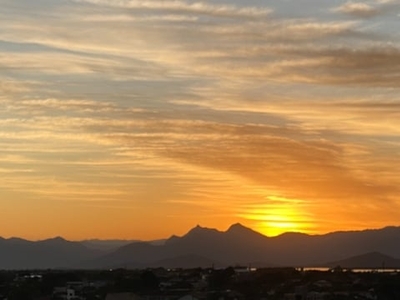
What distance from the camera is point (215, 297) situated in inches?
2306

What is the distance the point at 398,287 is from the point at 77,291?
23.6 metres

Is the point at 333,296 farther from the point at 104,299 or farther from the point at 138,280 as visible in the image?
the point at 138,280

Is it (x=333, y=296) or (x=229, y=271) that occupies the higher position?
(x=229, y=271)

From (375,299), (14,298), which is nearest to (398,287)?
(375,299)

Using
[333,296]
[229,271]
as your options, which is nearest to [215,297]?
[333,296]

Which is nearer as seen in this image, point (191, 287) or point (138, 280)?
point (191, 287)

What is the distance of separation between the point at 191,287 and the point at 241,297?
15356mm

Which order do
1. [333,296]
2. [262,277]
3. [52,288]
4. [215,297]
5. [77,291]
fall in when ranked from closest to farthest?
[333,296] → [215,297] → [77,291] → [52,288] → [262,277]

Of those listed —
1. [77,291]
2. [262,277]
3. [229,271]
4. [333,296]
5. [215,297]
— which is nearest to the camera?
[333,296]

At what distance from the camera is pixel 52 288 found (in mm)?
77625

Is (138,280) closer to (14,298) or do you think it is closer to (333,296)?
(14,298)

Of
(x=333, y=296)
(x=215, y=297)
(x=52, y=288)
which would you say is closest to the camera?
(x=333, y=296)

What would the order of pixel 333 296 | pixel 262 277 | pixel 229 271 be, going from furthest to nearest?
pixel 229 271 → pixel 262 277 → pixel 333 296

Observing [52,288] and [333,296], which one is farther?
[52,288]
